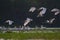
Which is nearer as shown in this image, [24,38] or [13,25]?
[24,38]

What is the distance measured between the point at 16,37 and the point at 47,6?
2748 millimetres

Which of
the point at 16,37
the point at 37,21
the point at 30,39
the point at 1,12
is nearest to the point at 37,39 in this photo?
the point at 30,39

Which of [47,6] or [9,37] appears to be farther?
[47,6]

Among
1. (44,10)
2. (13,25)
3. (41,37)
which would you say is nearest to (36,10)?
(44,10)

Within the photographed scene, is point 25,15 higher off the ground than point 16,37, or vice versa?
point 25,15

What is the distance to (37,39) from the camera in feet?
18.4

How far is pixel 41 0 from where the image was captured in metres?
8.16

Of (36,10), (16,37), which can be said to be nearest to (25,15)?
(36,10)

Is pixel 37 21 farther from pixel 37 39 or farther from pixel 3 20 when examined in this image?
pixel 37 39

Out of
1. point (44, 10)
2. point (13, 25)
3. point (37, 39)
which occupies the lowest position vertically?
point (37, 39)

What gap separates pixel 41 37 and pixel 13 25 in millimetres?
2380

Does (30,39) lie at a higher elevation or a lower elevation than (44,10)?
lower

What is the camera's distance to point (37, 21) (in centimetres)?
805

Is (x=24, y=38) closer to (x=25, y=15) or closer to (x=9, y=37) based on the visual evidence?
(x=9, y=37)
